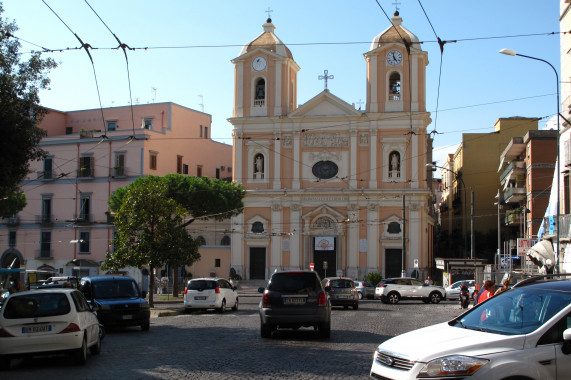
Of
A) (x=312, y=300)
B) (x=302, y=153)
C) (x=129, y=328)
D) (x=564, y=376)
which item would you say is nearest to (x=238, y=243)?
(x=302, y=153)

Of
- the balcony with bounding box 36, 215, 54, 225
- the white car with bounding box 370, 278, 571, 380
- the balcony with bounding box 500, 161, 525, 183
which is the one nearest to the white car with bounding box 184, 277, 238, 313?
the white car with bounding box 370, 278, 571, 380

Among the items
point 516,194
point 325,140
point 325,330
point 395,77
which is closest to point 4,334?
point 325,330

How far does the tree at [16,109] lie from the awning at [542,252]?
23.1 m

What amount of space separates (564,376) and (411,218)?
166ft

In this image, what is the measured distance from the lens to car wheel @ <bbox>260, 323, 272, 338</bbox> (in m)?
16.6

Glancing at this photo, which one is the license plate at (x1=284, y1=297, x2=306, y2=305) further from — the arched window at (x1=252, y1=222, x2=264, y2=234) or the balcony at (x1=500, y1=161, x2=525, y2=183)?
the arched window at (x1=252, y1=222, x2=264, y2=234)

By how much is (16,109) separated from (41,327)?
8.08 meters

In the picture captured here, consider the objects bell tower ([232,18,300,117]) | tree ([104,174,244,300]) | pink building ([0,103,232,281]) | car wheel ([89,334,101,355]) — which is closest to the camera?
car wheel ([89,334,101,355])

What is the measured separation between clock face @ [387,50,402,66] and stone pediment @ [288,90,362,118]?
4.68 m

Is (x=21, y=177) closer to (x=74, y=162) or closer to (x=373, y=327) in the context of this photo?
(x=373, y=327)

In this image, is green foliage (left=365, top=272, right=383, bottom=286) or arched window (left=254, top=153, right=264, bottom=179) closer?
green foliage (left=365, top=272, right=383, bottom=286)

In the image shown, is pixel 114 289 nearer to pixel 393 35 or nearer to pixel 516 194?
pixel 516 194

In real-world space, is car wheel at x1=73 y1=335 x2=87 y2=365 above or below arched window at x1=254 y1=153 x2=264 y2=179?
below

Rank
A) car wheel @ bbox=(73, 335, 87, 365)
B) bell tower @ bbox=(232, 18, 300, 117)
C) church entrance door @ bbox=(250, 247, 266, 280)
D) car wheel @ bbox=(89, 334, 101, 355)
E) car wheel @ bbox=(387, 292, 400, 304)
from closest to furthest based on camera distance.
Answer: car wheel @ bbox=(73, 335, 87, 365) → car wheel @ bbox=(89, 334, 101, 355) → car wheel @ bbox=(387, 292, 400, 304) → church entrance door @ bbox=(250, 247, 266, 280) → bell tower @ bbox=(232, 18, 300, 117)
